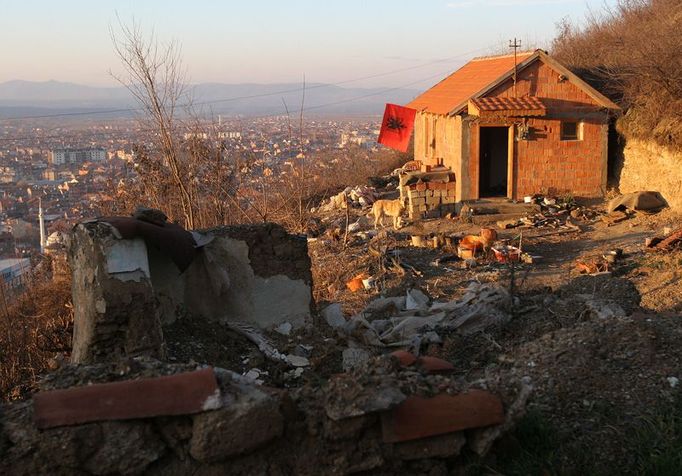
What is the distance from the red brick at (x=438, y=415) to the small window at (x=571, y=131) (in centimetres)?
1528

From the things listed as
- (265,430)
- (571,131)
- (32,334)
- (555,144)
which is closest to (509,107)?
(555,144)

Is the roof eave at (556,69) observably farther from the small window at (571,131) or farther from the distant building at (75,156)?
the distant building at (75,156)

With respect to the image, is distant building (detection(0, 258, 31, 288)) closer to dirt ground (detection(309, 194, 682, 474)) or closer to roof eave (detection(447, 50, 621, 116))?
dirt ground (detection(309, 194, 682, 474))

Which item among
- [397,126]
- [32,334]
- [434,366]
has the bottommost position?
[32,334]

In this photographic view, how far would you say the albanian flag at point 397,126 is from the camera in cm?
2117

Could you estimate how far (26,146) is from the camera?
31.2 meters

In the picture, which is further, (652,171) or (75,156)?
(75,156)

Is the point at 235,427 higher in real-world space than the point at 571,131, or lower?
lower

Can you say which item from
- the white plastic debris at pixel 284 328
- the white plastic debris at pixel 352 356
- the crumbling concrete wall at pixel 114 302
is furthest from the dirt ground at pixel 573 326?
the crumbling concrete wall at pixel 114 302

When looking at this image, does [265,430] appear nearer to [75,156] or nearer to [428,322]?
[428,322]

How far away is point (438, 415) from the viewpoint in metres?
3.39

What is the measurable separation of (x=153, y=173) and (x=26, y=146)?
20.6 metres

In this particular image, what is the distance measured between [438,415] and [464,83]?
56.0 ft

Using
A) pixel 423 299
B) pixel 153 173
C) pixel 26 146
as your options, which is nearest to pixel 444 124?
pixel 153 173
